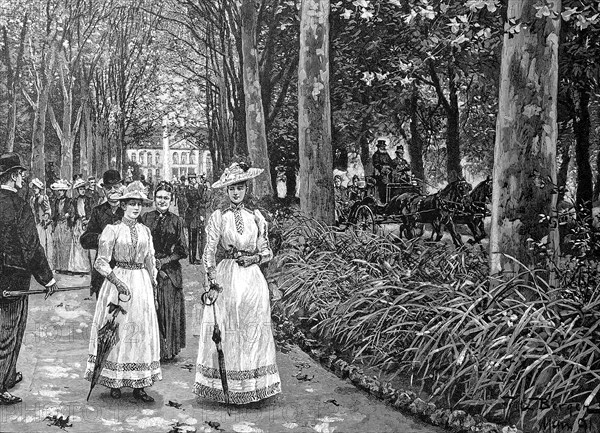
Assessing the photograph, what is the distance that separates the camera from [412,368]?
5.62 metres

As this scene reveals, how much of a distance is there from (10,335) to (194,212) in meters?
4.26

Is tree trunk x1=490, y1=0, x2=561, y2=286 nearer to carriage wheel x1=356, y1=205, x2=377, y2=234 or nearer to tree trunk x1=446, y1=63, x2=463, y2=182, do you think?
carriage wheel x1=356, y1=205, x2=377, y2=234

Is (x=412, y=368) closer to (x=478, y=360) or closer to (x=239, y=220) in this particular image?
(x=478, y=360)

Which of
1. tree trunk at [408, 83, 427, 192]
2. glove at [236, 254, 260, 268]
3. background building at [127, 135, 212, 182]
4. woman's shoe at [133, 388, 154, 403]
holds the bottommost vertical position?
woman's shoe at [133, 388, 154, 403]

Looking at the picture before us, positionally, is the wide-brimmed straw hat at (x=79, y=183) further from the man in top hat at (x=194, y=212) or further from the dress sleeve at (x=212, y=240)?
the dress sleeve at (x=212, y=240)

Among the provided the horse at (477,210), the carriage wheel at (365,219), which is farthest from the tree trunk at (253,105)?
the horse at (477,210)

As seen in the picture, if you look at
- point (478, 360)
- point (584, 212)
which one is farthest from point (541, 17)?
point (478, 360)

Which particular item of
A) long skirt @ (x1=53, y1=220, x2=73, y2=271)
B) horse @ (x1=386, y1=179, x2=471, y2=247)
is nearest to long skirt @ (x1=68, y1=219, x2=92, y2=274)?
long skirt @ (x1=53, y1=220, x2=73, y2=271)

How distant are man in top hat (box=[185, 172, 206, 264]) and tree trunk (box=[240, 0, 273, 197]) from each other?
83cm

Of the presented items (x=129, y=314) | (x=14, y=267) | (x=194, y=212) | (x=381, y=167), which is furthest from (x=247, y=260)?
(x=381, y=167)

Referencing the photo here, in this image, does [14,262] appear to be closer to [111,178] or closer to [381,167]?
[111,178]

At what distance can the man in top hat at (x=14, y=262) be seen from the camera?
5.71m

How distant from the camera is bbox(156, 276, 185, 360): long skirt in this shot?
23.4ft

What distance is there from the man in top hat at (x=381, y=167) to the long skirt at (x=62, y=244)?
5.41 meters
